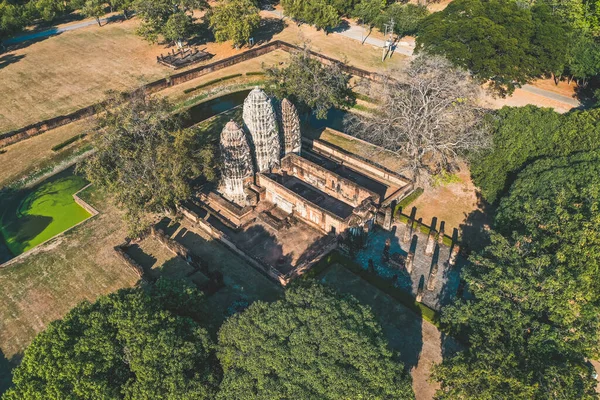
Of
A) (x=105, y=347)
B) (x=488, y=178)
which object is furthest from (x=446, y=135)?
(x=105, y=347)

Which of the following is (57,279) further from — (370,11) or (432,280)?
(370,11)

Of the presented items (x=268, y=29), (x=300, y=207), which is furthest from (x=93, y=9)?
(x=300, y=207)

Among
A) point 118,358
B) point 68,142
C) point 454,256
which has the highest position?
point 118,358

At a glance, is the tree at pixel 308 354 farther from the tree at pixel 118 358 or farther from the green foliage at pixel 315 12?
the green foliage at pixel 315 12

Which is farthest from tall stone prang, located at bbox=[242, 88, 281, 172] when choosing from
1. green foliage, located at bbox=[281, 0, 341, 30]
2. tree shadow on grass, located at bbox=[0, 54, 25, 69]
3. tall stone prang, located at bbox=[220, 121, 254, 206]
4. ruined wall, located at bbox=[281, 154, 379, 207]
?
tree shadow on grass, located at bbox=[0, 54, 25, 69]

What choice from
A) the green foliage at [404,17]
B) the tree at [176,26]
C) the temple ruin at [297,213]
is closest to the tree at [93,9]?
the tree at [176,26]

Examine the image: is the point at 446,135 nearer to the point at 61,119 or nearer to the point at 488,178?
the point at 488,178
